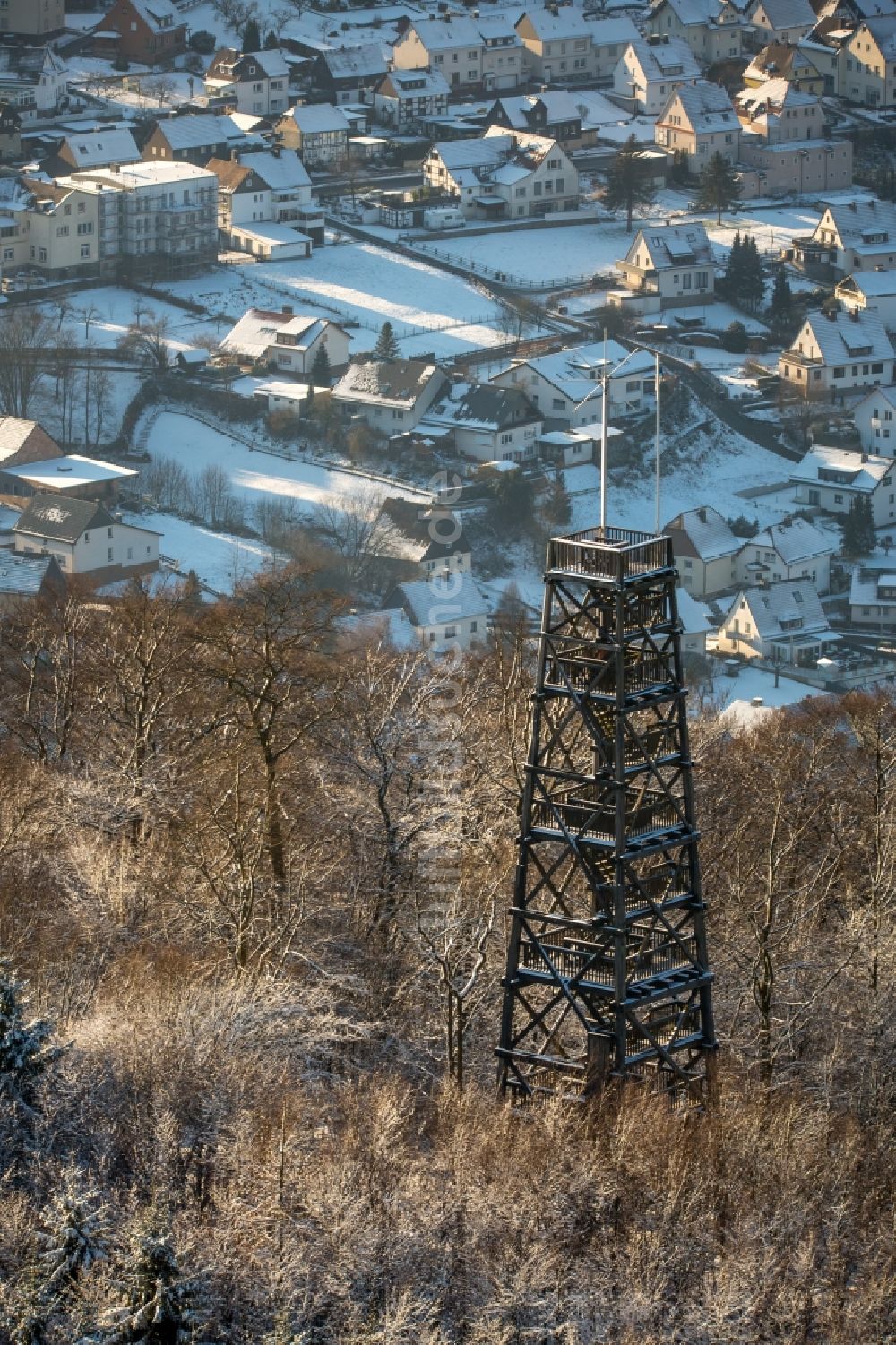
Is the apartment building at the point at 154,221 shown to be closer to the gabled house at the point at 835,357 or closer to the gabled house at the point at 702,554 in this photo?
the gabled house at the point at 835,357

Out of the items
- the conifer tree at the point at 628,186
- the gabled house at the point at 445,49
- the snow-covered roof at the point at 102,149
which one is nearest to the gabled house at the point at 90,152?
the snow-covered roof at the point at 102,149

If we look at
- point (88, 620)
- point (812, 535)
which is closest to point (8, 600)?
point (88, 620)

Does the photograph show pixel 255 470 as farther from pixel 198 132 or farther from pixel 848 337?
pixel 198 132

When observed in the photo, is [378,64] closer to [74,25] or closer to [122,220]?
[74,25]

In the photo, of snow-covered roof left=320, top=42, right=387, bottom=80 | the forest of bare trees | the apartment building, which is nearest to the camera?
the forest of bare trees

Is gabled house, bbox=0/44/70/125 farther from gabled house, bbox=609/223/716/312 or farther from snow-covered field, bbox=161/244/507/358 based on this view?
gabled house, bbox=609/223/716/312

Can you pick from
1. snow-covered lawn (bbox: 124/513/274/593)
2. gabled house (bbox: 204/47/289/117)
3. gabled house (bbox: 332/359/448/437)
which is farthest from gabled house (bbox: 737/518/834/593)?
gabled house (bbox: 204/47/289/117)

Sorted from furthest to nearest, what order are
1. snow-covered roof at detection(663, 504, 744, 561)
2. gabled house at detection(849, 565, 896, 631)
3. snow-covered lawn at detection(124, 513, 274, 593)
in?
snow-covered roof at detection(663, 504, 744, 561) → gabled house at detection(849, 565, 896, 631) → snow-covered lawn at detection(124, 513, 274, 593)
